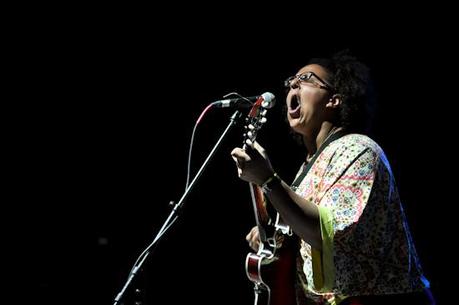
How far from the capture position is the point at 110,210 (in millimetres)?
3746

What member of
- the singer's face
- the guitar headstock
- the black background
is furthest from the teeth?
the black background

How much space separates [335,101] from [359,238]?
0.65 m

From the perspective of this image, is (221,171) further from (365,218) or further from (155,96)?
(365,218)

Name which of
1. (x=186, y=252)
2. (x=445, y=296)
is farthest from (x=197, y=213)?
(x=445, y=296)

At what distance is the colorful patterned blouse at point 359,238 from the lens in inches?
72.9

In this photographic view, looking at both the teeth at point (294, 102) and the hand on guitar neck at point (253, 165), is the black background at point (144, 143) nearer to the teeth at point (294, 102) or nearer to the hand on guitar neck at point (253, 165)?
the teeth at point (294, 102)

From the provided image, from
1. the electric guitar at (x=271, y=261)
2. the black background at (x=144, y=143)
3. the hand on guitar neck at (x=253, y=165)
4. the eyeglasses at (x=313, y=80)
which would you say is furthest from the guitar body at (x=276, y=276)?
the black background at (x=144, y=143)

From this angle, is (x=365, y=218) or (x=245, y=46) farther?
(x=245, y=46)

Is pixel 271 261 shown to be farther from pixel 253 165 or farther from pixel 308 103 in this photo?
pixel 308 103

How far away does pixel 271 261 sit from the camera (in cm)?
208

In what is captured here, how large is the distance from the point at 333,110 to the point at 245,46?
1649 mm

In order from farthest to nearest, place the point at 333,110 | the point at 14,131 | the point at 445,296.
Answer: the point at 14,131 < the point at 445,296 < the point at 333,110

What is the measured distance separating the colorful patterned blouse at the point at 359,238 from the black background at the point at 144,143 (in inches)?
63.3

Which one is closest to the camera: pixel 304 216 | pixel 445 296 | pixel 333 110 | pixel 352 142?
pixel 304 216
